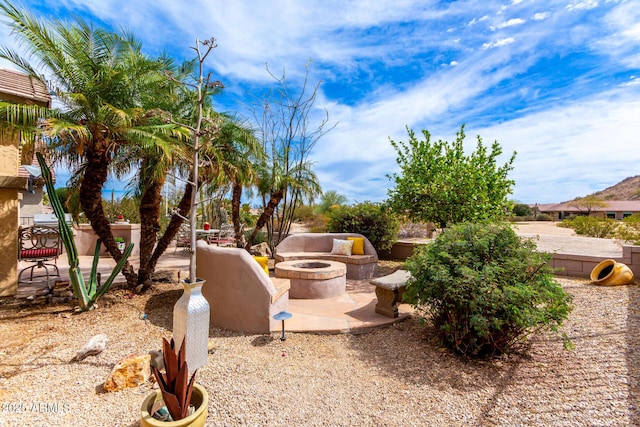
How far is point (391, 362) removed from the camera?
3414mm

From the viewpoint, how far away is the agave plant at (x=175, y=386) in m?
1.99

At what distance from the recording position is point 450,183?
8117 millimetres

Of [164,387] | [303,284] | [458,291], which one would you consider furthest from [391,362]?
[303,284]

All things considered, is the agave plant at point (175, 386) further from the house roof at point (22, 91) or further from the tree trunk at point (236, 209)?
the tree trunk at point (236, 209)

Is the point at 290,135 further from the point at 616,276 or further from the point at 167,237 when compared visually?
the point at 616,276

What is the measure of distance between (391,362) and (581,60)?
312 inches

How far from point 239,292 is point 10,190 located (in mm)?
5012

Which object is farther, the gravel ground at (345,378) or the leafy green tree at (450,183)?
the leafy green tree at (450,183)

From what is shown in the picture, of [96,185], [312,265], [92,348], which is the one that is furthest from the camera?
[312,265]

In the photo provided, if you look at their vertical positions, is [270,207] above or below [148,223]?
above

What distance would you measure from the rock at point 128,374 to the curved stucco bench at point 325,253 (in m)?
5.17

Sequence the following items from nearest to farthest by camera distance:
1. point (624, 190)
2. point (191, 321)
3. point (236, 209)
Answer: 1. point (191, 321)
2. point (236, 209)
3. point (624, 190)

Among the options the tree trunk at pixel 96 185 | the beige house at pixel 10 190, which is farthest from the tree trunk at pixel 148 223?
the beige house at pixel 10 190

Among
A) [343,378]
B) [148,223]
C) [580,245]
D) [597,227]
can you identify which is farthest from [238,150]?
[597,227]
